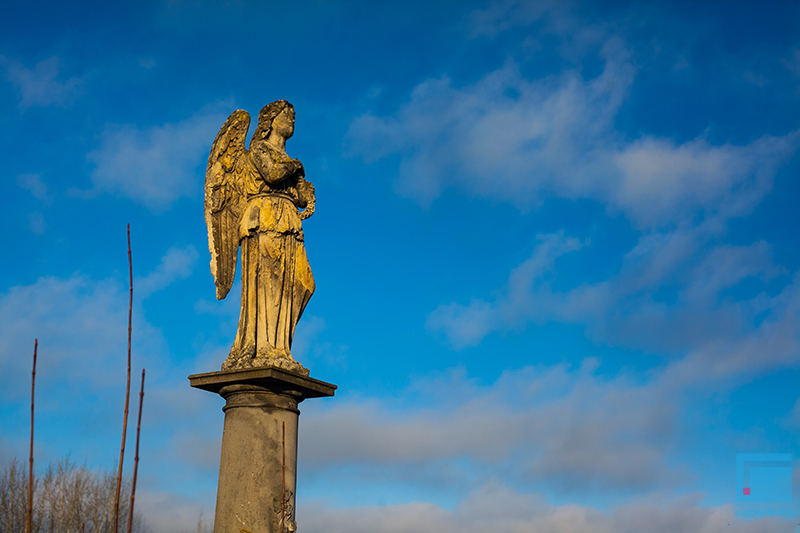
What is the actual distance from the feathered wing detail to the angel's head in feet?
1.00

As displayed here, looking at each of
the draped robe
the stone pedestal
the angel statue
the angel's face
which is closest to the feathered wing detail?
the angel statue

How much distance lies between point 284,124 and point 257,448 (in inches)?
155

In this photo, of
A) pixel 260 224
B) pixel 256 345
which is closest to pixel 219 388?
pixel 256 345

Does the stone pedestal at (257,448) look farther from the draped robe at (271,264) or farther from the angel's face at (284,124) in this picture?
the angel's face at (284,124)

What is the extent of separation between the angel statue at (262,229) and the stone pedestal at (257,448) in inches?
8.6

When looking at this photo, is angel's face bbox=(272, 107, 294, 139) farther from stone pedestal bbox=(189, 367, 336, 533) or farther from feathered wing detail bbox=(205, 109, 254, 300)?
stone pedestal bbox=(189, 367, 336, 533)

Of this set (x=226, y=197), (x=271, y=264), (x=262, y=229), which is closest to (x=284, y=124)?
(x=226, y=197)

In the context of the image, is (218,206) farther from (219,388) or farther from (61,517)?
(61,517)

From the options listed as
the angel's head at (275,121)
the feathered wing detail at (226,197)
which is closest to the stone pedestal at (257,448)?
the feathered wing detail at (226,197)

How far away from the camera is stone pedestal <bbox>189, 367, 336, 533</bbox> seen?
7488mm

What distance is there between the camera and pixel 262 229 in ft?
28.2

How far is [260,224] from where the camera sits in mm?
8617

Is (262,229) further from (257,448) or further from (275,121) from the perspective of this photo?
(257,448)

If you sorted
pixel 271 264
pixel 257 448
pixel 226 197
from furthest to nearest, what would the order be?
pixel 226 197 → pixel 271 264 → pixel 257 448
